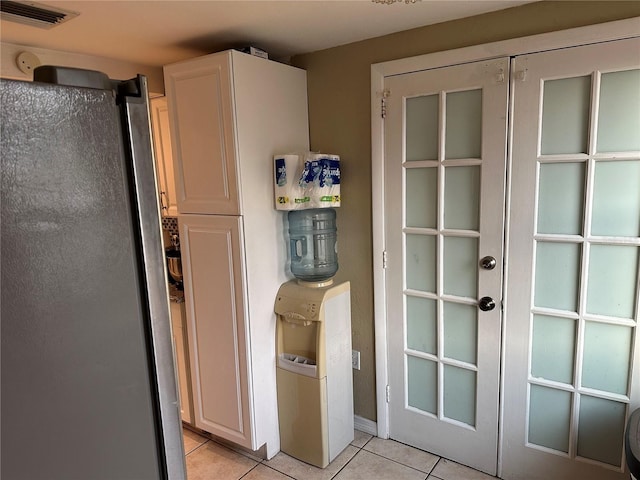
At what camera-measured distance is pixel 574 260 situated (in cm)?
188

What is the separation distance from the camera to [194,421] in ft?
8.66

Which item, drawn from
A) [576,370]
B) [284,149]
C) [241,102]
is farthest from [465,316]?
[241,102]

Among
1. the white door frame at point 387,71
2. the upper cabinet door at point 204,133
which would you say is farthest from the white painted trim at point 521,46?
the upper cabinet door at point 204,133

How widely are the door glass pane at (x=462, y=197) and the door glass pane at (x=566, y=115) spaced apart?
0.33m

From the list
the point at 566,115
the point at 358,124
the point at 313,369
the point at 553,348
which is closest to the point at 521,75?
the point at 566,115

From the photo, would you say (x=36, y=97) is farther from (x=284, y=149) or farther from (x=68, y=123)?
(x=284, y=149)

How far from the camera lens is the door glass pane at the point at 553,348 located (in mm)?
1938

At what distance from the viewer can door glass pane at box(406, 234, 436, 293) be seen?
2242 millimetres

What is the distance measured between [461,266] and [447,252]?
0.10 metres

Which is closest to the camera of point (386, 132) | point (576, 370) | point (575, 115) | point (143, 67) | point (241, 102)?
point (575, 115)

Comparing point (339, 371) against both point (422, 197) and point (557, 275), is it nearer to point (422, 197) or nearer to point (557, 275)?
point (422, 197)

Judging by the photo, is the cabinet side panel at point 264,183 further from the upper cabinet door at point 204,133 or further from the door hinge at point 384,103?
the door hinge at point 384,103

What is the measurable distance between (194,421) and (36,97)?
2.32 m

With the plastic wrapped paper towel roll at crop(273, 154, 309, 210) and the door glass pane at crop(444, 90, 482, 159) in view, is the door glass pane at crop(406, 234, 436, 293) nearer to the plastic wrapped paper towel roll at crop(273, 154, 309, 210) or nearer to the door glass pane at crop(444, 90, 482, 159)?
the door glass pane at crop(444, 90, 482, 159)
